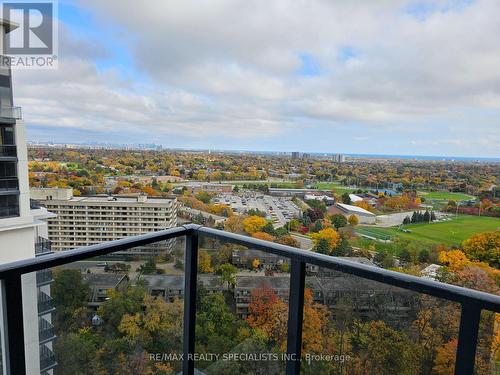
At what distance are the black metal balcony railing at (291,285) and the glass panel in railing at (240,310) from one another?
42 mm

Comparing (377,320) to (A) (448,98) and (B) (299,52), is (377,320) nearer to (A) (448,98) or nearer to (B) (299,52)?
(B) (299,52)

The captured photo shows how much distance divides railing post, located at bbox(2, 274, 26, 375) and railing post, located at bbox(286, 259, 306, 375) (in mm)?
958

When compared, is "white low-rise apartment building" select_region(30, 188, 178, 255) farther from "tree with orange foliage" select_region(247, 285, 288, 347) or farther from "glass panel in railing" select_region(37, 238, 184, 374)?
"tree with orange foliage" select_region(247, 285, 288, 347)

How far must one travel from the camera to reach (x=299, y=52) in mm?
10773

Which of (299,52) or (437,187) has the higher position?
(299,52)

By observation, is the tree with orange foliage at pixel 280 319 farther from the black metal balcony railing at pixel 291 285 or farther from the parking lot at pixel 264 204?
the parking lot at pixel 264 204

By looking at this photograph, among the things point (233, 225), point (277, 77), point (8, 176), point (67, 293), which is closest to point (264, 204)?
point (233, 225)

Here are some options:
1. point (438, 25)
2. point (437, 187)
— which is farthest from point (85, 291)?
point (438, 25)

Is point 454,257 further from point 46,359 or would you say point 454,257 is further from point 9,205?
point 9,205

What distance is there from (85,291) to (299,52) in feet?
36.2

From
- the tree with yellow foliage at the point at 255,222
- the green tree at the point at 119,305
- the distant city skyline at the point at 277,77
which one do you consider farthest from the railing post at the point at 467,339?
the distant city skyline at the point at 277,77

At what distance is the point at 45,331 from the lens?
3.83 ft

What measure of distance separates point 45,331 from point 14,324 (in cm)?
19

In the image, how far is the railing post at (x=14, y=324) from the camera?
0.97 metres
